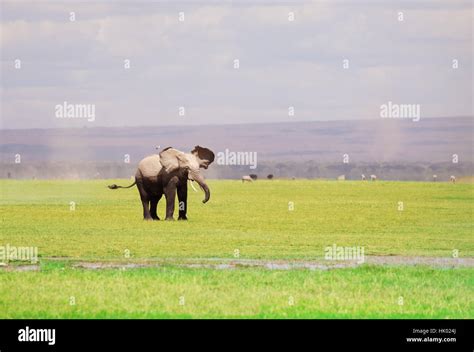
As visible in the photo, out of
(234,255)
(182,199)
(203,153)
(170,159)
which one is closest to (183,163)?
(170,159)

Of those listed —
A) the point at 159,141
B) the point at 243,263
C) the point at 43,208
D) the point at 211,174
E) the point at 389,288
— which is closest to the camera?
the point at 389,288

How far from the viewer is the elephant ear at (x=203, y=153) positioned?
35.7m

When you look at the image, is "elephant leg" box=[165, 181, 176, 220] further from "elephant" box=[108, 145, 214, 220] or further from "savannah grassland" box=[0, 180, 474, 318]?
"savannah grassland" box=[0, 180, 474, 318]

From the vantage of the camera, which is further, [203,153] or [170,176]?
[203,153]

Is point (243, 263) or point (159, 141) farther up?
point (159, 141)

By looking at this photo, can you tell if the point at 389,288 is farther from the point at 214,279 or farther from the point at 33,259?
the point at 33,259

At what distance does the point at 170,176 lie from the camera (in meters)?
34.7

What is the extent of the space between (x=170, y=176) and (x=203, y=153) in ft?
5.60

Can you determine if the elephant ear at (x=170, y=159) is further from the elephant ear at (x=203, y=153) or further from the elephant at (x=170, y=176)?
the elephant ear at (x=203, y=153)

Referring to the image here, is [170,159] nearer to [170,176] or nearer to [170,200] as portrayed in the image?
[170,176]
